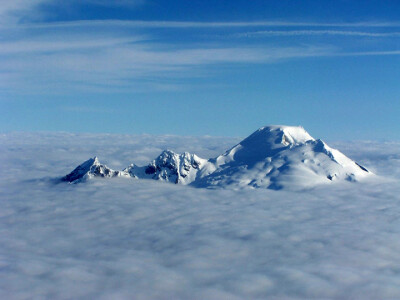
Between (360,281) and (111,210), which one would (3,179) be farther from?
(360,281)

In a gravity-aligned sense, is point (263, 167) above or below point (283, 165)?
below

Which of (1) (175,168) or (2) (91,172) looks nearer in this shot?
(1) (175,168)

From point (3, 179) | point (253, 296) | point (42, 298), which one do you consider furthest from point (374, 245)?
point (3, 179)

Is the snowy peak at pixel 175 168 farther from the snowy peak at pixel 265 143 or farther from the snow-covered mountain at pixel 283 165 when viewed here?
the snowy peak at pixel 265 143

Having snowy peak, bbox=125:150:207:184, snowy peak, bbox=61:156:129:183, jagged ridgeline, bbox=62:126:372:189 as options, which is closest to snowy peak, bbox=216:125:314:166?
jagged ridgeline, bbox=62:126:372:189

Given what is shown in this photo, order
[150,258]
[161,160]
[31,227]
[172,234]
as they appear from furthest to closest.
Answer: [161,160] → [31,227] → [172,234] → [150,258]

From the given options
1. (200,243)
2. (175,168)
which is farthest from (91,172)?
(200,243)

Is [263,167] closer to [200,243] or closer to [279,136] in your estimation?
[279,136]

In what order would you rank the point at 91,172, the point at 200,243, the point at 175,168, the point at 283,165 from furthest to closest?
the point at 91,172 < the point at 175,168 < the point at 283,165 < the point at 200,243

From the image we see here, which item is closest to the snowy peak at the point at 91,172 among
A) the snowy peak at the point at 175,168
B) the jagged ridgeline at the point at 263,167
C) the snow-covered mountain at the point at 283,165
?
the jagged ridgeline at the point at 263,167
